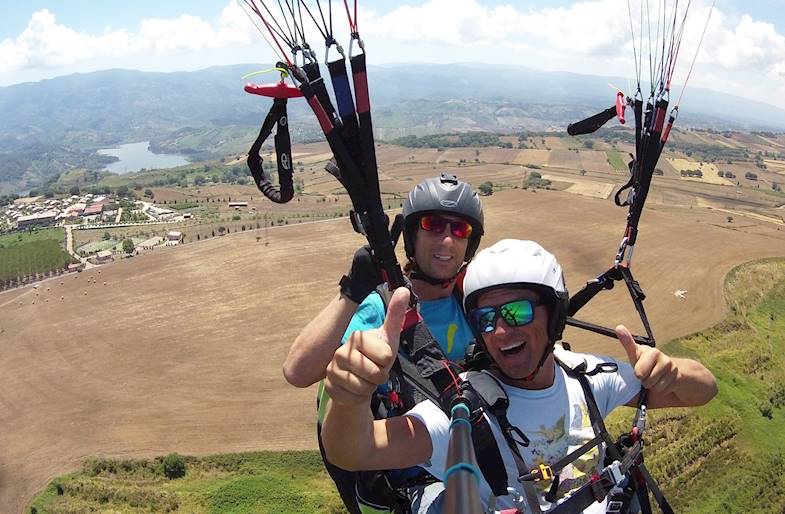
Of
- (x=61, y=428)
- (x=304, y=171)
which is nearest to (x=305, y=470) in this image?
(x=61, y=428)

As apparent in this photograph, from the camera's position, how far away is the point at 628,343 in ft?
8.54

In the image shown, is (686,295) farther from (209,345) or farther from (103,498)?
(103,498)

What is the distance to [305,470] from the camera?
1702 cm

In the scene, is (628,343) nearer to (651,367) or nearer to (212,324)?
(651,367)

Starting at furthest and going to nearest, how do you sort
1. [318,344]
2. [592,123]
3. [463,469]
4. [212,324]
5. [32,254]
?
[32,254] → [212,324] → [592,123] → [318,344] → [463,469]

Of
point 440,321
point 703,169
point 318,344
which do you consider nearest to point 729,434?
point 440,321

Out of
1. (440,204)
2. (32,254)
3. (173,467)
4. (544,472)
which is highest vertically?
(440,204)

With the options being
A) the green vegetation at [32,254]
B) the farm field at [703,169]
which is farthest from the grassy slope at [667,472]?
the farm field at [703,169]

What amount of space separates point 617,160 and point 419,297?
10360 centimetres

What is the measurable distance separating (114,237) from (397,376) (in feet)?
204

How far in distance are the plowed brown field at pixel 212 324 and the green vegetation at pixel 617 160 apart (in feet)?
135

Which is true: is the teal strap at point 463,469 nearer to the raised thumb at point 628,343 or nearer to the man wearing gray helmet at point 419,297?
the man wearing gray helmet at point 419,297

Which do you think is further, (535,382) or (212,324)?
(212,324)

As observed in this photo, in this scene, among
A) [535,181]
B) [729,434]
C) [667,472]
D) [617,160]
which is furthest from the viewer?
[617,160]
